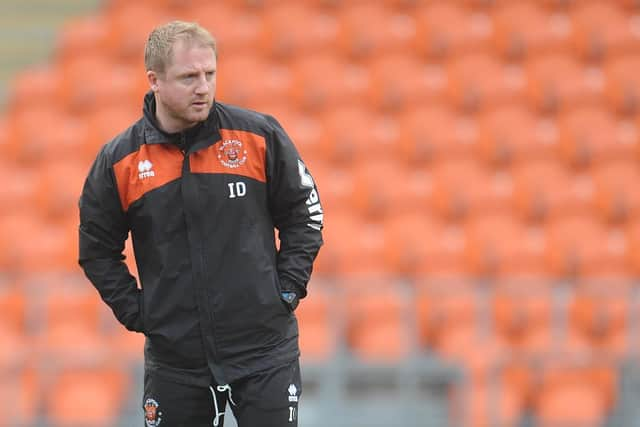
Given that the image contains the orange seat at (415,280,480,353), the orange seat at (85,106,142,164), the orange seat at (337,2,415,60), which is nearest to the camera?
the orange seat at (415,280,480,353)

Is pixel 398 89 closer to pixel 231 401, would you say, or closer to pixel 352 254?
pixel 352 254

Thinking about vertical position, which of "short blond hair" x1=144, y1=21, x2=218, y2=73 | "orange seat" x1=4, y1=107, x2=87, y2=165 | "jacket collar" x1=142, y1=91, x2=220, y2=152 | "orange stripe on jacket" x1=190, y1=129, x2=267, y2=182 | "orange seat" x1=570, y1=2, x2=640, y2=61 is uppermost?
"orange seat" x1=570, y1=2, x2=640, y2=61

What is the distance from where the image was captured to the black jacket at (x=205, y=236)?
321 cm

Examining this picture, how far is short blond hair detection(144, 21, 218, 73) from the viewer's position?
3.10m

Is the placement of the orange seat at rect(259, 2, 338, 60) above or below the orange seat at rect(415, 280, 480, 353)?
above

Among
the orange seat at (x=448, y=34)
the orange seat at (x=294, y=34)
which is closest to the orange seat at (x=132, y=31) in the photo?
the orange seat at (x=294, y=34)

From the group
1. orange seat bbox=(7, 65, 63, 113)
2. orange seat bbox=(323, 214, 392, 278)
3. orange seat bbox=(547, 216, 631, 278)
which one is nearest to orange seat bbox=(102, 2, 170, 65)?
orange seat bbox=(7, 65, 63, 113)

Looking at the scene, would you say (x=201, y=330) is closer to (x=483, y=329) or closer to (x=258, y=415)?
(x=258, y=415)

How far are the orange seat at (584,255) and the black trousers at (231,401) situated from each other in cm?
394

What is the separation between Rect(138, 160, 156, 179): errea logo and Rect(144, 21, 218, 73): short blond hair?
0.28 metres

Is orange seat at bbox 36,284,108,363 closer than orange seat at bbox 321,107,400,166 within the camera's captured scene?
Yes

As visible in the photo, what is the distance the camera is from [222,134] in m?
3.25

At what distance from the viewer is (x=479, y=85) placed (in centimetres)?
809

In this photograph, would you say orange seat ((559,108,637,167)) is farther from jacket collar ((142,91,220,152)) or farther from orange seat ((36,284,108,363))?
jacket collar ((142,91,220,152))
